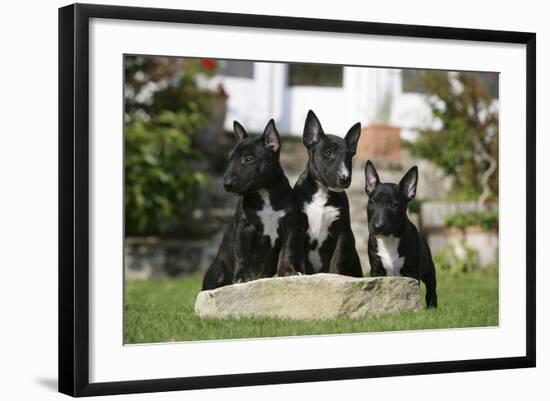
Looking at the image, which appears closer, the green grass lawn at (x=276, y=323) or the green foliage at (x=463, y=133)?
the green grass lawn at (x=276, y=323)

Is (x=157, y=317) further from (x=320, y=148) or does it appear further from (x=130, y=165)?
(x=130, y=165)

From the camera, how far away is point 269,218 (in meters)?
5.35

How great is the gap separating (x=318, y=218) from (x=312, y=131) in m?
0.49

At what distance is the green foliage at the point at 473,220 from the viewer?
9.27m

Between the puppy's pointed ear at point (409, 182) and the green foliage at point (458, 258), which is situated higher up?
the puppy's pointed ear at point (409, 182)

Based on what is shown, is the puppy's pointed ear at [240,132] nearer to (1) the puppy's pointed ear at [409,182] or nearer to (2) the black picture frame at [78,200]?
(2) the black picture frame at [78,200]

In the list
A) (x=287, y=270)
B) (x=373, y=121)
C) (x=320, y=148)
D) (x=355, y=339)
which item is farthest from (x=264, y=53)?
(x=373, y=121)

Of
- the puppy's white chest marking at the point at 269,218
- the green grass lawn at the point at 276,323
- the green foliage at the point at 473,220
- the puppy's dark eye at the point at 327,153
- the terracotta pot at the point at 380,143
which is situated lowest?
the green grass lawn at the point at 276,323

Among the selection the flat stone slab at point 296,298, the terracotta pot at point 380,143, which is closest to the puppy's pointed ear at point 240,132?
the flat stone slab at point 296,298

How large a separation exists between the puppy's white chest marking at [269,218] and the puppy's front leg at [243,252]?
76 mm

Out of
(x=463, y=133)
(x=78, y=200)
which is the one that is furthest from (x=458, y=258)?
(x=78, y=200)

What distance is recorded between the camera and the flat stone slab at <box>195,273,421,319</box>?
5188mm

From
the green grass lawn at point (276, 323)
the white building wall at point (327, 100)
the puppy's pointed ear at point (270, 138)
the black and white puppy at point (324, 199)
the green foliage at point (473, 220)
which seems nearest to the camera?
the green grass lawn at point (276, 323)

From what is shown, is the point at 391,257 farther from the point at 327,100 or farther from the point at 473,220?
the point at 473,220
